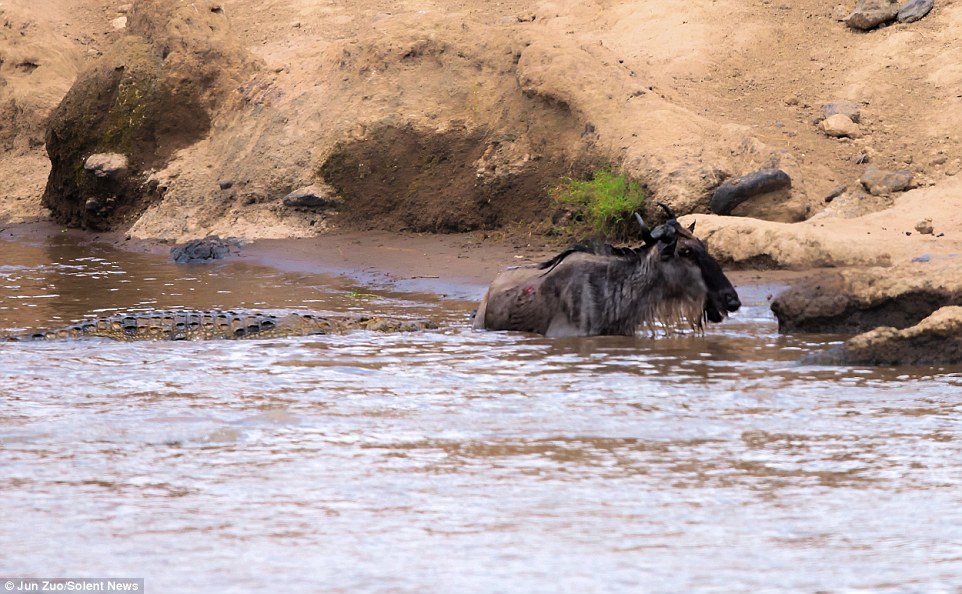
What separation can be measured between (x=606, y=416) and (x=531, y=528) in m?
2.15

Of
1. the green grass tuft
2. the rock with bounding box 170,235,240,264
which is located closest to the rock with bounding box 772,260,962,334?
the green grass tuft

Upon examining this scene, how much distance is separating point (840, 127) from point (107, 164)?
996cm

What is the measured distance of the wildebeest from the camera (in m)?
9.97

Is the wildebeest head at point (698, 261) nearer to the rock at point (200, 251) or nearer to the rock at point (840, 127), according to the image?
the rock at point (840, 127)

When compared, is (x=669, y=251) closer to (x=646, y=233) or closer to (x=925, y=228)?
(x=646, y=233)

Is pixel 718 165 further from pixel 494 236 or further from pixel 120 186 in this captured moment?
pixel 120 186

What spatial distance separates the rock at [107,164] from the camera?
1828cm

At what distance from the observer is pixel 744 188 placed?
45.8 ft

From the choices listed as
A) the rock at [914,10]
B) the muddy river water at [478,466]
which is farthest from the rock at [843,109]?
the muddy river water at [478,466]

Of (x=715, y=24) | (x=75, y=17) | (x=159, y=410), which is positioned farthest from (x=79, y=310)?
(x=75, y=17)

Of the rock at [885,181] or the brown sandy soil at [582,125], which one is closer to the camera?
the brown sandy soil at [582,125]

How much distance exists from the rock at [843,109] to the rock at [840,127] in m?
0.12

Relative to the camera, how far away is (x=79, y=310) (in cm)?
1214

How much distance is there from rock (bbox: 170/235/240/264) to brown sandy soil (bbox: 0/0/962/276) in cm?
53
